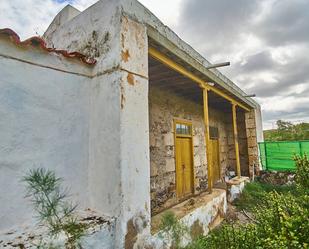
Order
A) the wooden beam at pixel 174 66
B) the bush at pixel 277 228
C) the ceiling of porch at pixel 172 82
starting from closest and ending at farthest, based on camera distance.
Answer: the bush at pixel 277 228 → the wooden beam at pixel 174 66 → the ceiling of porch at pixel 172 82

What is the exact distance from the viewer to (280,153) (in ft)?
31.7

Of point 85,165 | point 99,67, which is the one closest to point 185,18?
point 99,67

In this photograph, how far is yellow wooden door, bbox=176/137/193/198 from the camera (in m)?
5.89

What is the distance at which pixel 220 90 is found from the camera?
6.39m

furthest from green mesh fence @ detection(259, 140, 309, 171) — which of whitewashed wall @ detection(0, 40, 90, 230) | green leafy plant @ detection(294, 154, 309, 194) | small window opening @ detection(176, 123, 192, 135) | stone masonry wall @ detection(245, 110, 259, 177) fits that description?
whitewashed wall @ detection(0, 40, 90, 230)

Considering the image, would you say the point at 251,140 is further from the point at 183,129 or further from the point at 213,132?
the point at 183,129

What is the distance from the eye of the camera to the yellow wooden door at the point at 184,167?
19.3 feet

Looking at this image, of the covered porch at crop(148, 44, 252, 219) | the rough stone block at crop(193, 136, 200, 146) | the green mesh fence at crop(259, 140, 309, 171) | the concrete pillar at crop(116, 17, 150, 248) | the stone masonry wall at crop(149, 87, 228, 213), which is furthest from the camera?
the green mesh fence at crop(259, 140, 309, 171)

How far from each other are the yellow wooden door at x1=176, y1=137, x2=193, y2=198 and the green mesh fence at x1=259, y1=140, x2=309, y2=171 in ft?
17.2

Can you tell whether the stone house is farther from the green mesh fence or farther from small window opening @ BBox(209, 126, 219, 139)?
the green mesh fence

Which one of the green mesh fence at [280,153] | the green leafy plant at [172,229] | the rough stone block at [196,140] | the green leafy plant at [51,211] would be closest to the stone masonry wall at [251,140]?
the green mesh fence at [280,153]

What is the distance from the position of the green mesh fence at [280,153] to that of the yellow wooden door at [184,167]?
523 centimetres

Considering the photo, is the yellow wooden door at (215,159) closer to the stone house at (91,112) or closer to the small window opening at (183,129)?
the small window opening at (183,129)

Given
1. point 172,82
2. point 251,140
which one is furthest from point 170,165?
point 251,140
